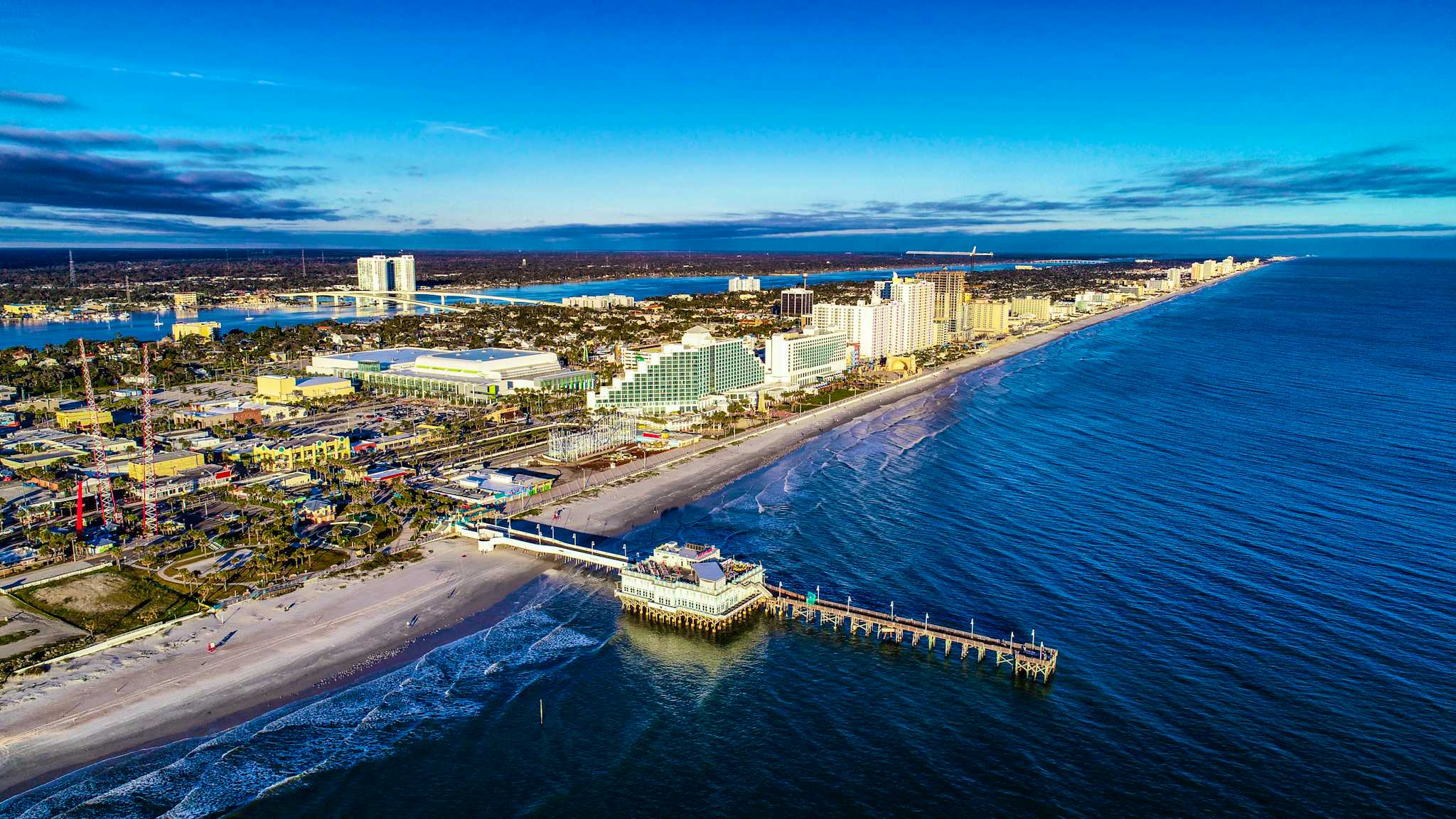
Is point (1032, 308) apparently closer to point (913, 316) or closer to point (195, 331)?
point (913, 316)

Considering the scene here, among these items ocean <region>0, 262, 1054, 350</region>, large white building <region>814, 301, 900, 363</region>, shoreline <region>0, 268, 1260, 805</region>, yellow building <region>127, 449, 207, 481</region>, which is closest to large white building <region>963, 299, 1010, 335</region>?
large white building <region>814, 301, 900, 363</region>

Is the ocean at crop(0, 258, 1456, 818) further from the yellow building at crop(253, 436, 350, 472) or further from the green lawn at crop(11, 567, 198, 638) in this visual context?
the yellow building at crop(253, 436, 350, 472)

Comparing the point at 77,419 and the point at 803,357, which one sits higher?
the point at 803,357

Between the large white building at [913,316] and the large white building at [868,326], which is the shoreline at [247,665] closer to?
the large white building at [868,326]

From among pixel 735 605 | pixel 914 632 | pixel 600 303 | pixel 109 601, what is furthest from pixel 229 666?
pixel 600 303

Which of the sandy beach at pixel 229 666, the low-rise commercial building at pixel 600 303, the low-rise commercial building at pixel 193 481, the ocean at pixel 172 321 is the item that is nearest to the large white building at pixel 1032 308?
the low-rise commercial building at pixel 600 303
